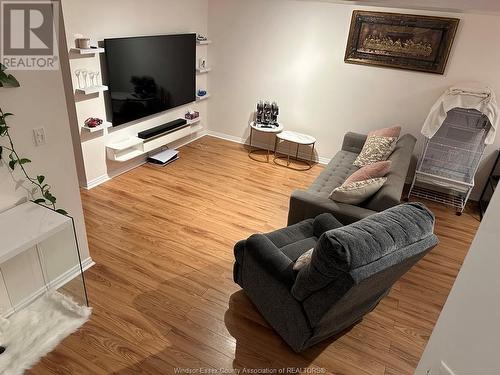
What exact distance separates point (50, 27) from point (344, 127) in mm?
3610

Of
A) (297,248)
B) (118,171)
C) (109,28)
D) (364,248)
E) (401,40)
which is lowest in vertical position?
(118,171)

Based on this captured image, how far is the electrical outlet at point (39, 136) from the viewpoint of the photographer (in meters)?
2.15

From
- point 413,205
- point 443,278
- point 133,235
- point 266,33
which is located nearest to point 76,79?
point 133,235

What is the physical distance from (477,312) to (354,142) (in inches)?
148

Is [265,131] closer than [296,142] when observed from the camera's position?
No

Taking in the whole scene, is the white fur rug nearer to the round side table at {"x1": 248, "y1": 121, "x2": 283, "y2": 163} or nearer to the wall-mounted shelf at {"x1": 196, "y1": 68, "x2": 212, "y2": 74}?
the round side table at {"x1": 248, "y1": 121, "x2": 283, "y2": 163}

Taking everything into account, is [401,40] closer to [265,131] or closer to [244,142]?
[265,131]

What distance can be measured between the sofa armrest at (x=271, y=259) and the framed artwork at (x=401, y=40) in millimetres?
3032

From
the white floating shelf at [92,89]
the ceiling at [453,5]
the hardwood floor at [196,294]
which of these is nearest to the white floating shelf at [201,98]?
the hardwood floor at [196,294]

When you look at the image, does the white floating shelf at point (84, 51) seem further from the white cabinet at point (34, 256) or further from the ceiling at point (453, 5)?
the ceiling at point (453, 5)

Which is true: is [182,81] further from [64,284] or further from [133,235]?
[64,284]

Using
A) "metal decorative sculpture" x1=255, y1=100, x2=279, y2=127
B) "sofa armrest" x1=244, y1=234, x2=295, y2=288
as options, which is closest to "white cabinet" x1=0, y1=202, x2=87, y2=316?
"sofa armrest" x1=244, y1=234, x2=295, y2=288

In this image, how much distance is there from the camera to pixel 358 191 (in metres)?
2.72

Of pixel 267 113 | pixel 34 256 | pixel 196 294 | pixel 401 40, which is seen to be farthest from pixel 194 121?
pixel 34 256
